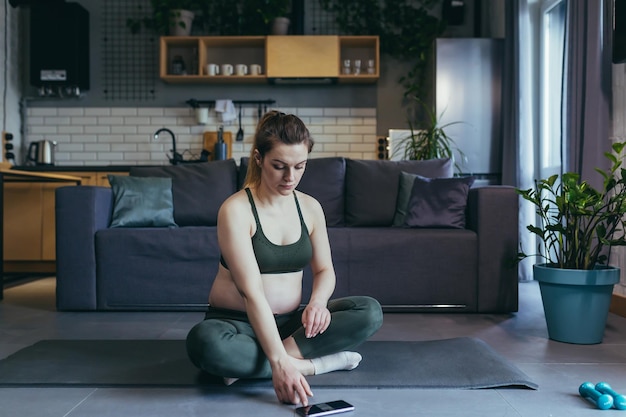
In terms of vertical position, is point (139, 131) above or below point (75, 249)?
above

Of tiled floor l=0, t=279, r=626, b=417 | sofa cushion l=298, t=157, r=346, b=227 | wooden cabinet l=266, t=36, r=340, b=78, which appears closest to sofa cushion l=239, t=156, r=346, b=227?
sofa cushion l=298, t=157, r=346, b=227

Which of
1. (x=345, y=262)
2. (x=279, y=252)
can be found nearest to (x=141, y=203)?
(x=345, y=262)

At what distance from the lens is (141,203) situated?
12.1 ft

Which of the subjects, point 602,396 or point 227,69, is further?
point 227,69

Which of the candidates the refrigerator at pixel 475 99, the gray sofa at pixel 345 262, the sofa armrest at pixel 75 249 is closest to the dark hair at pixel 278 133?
the gray sofa at pixel 345 262

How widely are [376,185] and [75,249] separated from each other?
1.78m

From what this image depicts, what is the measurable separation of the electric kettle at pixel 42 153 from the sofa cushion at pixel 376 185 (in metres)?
3.09

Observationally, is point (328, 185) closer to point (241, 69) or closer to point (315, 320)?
point (315, 320)

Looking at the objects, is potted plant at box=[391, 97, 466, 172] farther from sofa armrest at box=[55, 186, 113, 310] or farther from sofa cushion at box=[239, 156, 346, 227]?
sofa armrest at box=[55, 186, 113, 310]

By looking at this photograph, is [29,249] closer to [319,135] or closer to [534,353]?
[319,135]

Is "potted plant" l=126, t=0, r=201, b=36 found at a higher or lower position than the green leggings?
higher

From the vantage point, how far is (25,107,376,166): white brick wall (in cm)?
603

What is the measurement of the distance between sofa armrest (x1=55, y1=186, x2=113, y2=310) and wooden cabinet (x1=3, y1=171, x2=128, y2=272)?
6.13 feet

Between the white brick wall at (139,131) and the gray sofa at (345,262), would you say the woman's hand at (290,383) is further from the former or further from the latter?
the white brick wall at (139,131)
